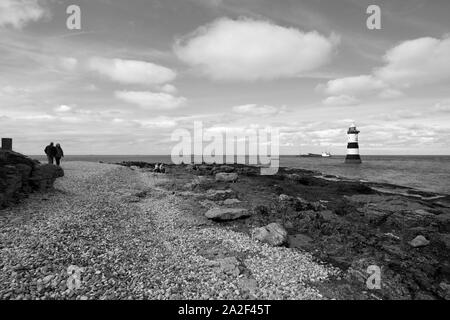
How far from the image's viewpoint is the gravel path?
873 cm

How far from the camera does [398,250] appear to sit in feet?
44.9

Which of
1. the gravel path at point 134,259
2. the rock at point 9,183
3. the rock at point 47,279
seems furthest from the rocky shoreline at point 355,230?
the rock at point 9,183

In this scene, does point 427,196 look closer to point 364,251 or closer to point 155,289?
point 364,251

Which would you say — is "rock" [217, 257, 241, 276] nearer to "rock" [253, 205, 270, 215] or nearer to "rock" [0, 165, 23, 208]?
"rock" [253, 205, 270, 215]

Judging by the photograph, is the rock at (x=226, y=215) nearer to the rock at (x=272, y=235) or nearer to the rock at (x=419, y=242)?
the rock at (x=272, y=235)

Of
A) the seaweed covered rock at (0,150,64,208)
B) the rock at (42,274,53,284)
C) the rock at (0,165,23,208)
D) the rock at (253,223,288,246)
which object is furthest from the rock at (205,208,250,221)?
the seaweed covered rock at (0,150,64,208)

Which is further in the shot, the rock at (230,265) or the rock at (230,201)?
the rock at (230,201)

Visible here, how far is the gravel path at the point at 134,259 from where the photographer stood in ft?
28.7

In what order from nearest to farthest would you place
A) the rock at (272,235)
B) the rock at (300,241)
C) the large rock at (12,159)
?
the rock at (272,235) < the rock at (300,241) < the large rock at (12,159)

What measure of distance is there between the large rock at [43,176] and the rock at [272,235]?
15755mm

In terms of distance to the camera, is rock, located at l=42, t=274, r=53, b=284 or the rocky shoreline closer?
rock, located at l=42, t=274, r=53, b=284

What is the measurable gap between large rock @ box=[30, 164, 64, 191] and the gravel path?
214 cm
